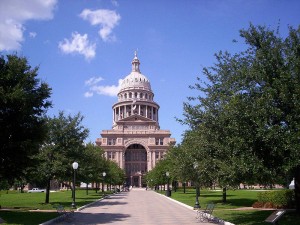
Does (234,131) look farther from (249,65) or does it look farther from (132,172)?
(132,172)

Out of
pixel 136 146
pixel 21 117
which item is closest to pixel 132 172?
pixel 136 146

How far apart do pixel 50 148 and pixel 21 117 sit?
592 inches

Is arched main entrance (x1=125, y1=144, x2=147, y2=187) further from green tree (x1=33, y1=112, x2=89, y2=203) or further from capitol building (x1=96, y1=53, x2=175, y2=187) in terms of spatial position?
green tree (x1=33, y1=112, x2=89, y2=203)

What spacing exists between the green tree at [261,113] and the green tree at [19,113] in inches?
371

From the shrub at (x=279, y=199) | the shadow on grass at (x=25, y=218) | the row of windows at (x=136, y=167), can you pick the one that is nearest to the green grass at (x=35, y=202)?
the shadow on grass at (x=25, y=218)

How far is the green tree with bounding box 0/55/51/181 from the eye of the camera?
19.6 meters

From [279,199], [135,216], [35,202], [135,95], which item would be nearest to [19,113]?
[135,216]

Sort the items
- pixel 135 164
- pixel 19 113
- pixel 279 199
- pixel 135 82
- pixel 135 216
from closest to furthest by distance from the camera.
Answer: pixel 19 113, pixel 135 216, pixel 279 199, pixel 135 164, pixel 135 82

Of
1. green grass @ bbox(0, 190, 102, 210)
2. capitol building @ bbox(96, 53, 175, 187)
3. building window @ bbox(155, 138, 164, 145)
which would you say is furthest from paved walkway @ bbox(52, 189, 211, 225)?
building window @ bbox(155, 138, 164, 145)

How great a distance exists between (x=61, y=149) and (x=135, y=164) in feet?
366

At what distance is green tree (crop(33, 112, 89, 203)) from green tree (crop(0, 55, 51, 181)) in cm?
1123

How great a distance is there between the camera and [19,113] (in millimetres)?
19969

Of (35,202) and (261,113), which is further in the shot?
(35,202)

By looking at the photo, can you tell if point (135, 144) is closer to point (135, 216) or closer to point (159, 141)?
point (159, 141)
